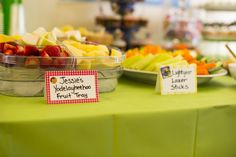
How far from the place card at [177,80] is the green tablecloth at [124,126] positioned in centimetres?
2

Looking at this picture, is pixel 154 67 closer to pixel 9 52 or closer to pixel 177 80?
pixel 177 80

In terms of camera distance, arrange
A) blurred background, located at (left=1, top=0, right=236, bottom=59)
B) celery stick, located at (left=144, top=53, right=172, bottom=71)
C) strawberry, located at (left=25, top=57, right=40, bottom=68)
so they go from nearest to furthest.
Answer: strawberry, located at (left=25, top=57, right=40, bottom=68) → celery stick, located at (left=144, top=53, right=172, bottom=71) → blurred background, located at (left=1, top=0, right=236, bottom=59)

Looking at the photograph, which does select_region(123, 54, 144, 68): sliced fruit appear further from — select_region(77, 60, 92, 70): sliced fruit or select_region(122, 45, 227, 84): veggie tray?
select_region(77, 60, 92, 70): sliced fruit

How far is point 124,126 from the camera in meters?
0.65

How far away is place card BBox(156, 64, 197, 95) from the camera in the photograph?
80 centimetres

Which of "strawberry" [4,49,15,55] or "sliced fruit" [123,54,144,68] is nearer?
"strawberry" [4,49,15,55]

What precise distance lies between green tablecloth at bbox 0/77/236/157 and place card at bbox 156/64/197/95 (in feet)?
0.08

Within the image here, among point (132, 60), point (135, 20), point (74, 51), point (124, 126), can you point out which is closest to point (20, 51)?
point (74, 51)

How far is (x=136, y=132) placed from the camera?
0.66 m

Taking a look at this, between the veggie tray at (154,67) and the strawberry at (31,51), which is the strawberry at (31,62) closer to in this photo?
the strawberry at (31,51)

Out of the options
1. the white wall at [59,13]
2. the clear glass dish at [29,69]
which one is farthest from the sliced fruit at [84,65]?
the white wall at [59,13]

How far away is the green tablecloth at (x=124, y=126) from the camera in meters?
0.57

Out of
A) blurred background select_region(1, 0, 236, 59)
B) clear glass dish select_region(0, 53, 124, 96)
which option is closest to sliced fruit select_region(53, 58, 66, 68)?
clear glass dish select_region(0, 53, 124, 96)

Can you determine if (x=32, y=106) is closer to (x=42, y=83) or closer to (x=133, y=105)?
(x=42, y=83)
